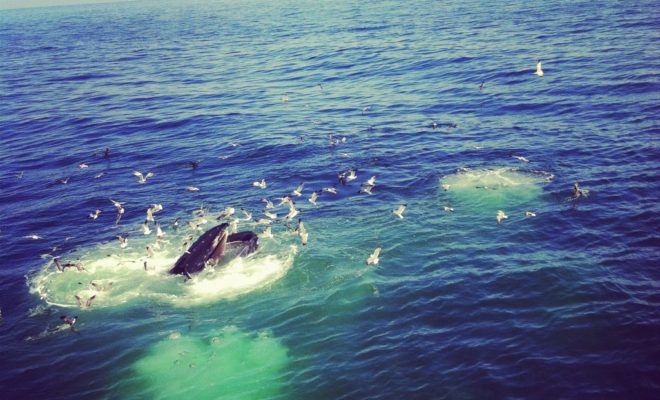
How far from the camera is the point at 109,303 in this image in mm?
22984

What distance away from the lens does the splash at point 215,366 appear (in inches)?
706

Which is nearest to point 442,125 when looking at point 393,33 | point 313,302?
point 313,302

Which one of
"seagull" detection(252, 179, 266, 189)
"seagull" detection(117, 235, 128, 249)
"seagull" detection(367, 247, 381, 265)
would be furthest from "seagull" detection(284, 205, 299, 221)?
"seagull" detection(117, 235, 128, 249)

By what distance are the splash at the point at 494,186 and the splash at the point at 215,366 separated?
14.4 metres

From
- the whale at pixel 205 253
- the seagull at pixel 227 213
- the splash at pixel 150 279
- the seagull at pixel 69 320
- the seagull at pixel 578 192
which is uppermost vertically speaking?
the whale at pixel 205 253

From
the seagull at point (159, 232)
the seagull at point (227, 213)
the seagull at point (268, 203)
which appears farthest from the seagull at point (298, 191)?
the seagull at point (159, 232)

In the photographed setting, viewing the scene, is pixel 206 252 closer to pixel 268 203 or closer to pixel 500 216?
pixel 268 203

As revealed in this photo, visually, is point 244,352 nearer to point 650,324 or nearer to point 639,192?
point 650,324

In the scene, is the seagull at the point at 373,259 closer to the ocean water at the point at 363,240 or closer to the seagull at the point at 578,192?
the ocean water at the point at 363,240

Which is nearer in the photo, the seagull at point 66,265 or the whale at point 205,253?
the whale at point 205,253

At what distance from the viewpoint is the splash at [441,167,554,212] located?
2898cm

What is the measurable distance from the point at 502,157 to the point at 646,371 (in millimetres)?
19461

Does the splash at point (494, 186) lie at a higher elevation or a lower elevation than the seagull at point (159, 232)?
lower

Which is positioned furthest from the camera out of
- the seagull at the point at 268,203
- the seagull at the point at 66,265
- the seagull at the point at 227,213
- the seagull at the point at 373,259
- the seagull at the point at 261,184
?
the seagull at the point at 261,184
